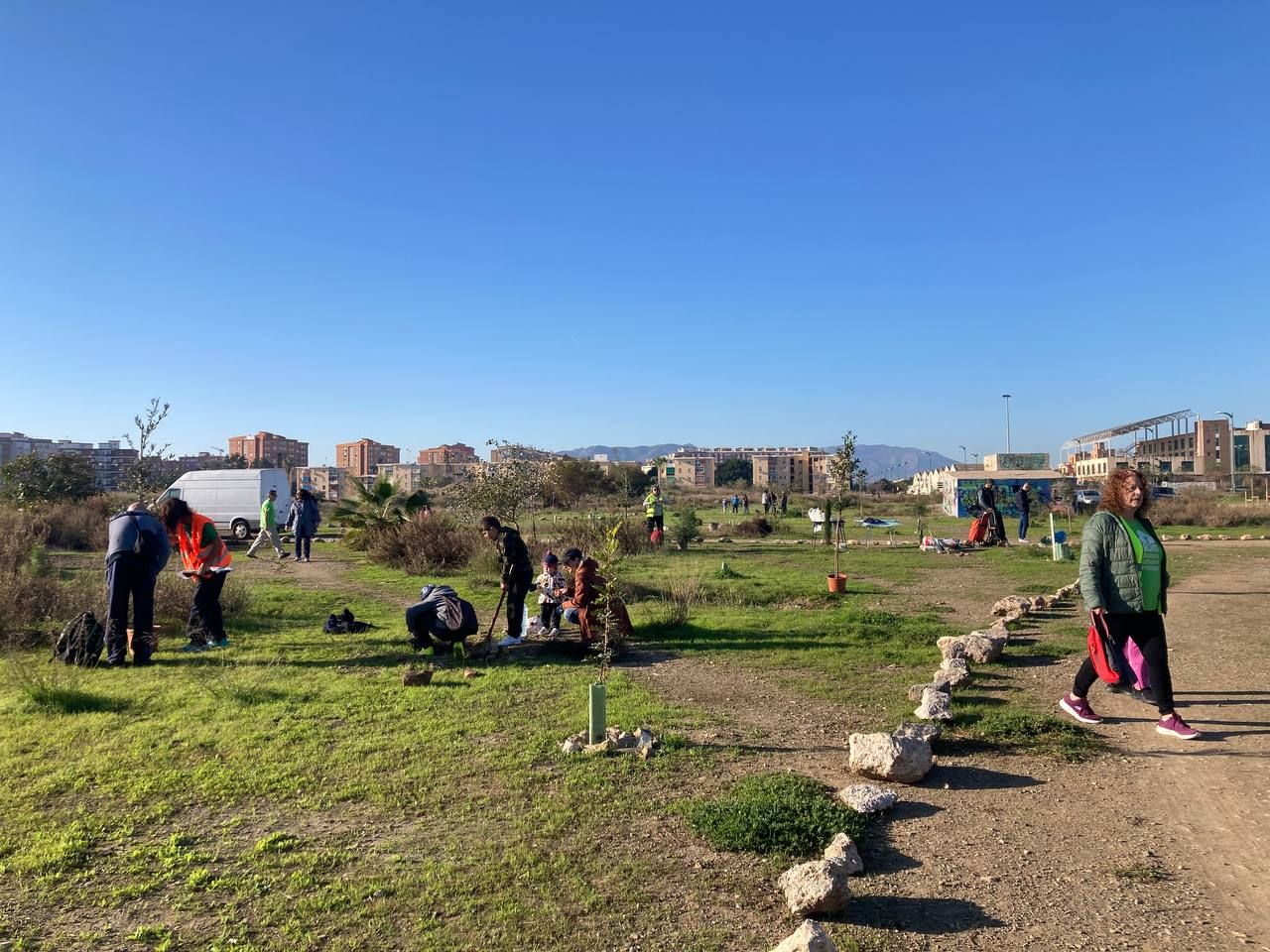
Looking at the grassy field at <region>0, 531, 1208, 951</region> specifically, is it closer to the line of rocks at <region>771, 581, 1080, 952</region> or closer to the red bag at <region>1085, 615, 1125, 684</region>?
the line of rocks at <region>771, 581, 1080, 952</region>

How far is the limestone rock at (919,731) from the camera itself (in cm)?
515

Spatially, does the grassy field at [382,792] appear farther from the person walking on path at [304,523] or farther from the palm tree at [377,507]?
the palm tree at [377,507]

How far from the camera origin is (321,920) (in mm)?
3420

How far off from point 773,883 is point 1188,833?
86.7 inches

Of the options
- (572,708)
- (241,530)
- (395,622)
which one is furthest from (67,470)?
(572,708)

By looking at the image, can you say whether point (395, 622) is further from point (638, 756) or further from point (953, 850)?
point (953, 850)

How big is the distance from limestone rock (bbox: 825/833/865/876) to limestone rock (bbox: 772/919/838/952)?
2.19 ft

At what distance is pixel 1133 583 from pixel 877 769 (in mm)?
2317

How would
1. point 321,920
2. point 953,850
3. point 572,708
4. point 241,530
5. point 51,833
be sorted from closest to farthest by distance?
1. point 321,920
2. point 953,850
3. point 51,833
4. point 572,708
5. point 241,530

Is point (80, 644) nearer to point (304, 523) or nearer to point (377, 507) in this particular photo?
point (304, 523)

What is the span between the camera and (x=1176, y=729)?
224 inches

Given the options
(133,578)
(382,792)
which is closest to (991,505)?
(133,578)

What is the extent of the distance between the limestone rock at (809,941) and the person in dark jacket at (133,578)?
24.4 ft

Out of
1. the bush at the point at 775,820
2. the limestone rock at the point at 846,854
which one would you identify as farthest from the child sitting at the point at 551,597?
the limestone rock at the point at 846,854
